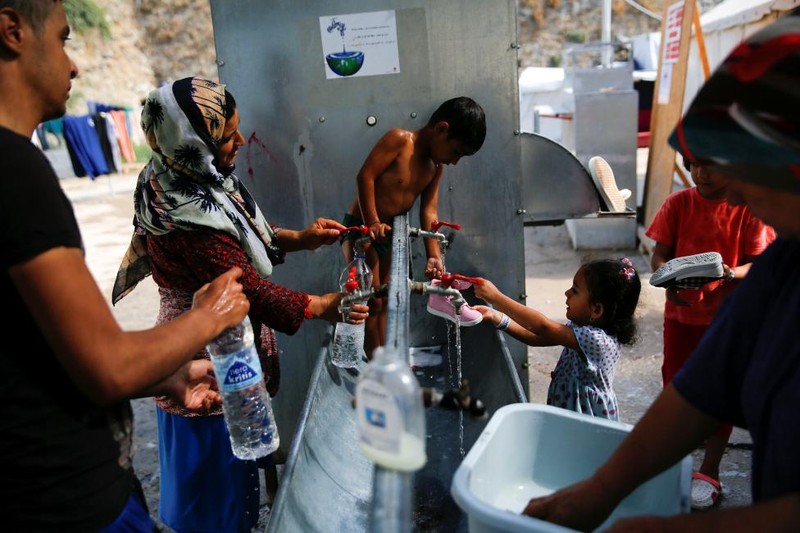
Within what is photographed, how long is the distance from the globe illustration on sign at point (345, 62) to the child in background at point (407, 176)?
0.41 metres

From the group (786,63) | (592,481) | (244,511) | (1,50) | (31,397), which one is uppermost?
(1,50)

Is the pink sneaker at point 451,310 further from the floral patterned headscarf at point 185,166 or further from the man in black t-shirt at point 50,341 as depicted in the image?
the man in black t-shirt at point 50,341

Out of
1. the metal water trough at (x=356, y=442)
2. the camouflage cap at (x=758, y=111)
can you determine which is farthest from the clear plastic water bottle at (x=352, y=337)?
the camouflage cap at (x=758, y=111)

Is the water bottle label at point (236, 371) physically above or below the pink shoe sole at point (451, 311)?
above

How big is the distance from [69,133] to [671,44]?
12.4 meters

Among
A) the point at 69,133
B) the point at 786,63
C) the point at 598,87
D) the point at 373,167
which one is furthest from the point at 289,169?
the point at 69,133

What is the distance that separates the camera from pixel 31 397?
1243mm

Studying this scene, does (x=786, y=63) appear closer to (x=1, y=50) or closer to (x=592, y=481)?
(x=592, y=481)

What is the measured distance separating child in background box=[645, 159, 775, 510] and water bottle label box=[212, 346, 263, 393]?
1.98m

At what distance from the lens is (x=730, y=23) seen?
7469 mm

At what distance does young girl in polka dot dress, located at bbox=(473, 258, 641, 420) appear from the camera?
7.89ft

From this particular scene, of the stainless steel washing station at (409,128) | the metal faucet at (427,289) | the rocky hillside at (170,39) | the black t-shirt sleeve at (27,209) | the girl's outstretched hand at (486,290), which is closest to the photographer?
the black t-shirt sleeve at (27,209)

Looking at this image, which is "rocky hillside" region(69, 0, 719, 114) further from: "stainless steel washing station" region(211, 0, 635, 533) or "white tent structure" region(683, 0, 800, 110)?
"stainless steel washing station" region(211, 0, 635, 533)

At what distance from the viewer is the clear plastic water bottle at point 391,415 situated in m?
1.07
